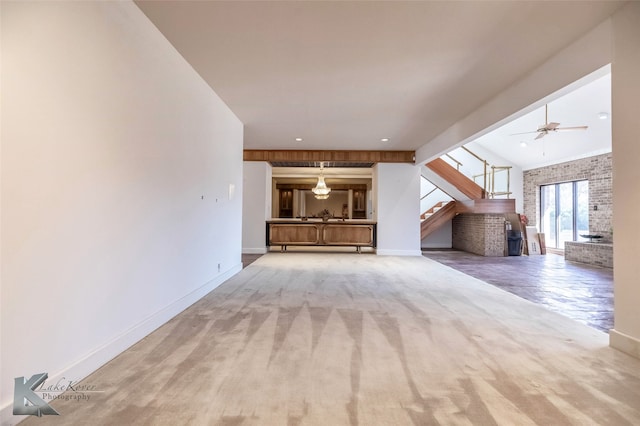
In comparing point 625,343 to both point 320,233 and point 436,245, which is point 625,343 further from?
point 436,245

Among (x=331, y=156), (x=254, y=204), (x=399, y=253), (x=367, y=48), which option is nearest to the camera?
(x=367, y=48)

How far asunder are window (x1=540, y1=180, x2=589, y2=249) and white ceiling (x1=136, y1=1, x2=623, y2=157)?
7.35 metres

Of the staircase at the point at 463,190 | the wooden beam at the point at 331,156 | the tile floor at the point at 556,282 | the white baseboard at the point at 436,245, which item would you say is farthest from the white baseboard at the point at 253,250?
the white baseboard at the point at 436,245

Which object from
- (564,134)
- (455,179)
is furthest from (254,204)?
(564,134)

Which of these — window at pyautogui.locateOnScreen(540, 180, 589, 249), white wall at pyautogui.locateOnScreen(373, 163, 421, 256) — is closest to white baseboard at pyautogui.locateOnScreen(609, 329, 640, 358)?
white wall at pyautogui.locateOnScreen(373, 163, 421, 256)

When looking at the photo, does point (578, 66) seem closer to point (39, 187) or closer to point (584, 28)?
point (584, 28)

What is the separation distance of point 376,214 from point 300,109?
4817mm

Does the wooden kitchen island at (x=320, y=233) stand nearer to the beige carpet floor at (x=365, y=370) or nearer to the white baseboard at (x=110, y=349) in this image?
the beige carpet floor at (x=365, y=370)

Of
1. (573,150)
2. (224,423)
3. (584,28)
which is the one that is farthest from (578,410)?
(573,150)

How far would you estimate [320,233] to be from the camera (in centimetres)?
974

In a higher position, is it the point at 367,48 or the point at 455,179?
the point at 367,48

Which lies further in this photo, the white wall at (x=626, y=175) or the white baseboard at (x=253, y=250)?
the white baseboard at (x=253, y=250)

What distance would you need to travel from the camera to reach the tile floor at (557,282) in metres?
3.81

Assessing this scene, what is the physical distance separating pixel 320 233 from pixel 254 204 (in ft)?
6.75
